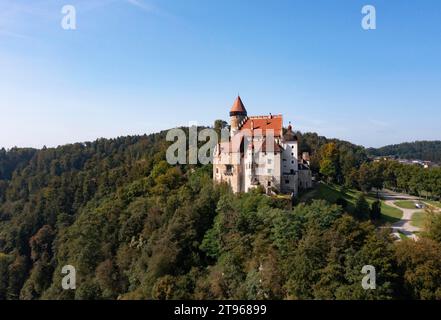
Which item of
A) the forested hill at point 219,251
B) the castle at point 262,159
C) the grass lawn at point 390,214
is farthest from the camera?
the grass lawn at point 390,214

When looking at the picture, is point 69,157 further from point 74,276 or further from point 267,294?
point 267,294

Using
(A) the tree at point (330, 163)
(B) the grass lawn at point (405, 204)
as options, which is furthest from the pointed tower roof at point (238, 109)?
(B) the grass lawn at point (405, 204)

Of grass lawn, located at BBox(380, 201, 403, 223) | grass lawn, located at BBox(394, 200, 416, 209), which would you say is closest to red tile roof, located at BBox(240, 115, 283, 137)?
grass lawn, located at BBox(380, 201, 403, 223)

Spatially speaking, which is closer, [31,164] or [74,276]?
[74,276]

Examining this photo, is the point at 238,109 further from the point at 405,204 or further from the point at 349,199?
the point at 405,204

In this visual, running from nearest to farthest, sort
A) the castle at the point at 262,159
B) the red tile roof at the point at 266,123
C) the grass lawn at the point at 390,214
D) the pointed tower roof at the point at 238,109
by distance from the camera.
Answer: the castle at the point at 262,159, the grass lawn at the point at 390,214, the red tile roof at the point at 266,123, the pointed tower roof at the point at 238,109

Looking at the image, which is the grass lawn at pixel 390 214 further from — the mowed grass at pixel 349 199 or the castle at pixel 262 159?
the castle at pixel 262 159
